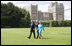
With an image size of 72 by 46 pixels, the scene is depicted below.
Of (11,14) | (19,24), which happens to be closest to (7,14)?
(11,14)

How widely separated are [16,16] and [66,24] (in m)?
14.2

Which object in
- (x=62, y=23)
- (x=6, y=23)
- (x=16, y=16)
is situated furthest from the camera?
(x=62, y=23)

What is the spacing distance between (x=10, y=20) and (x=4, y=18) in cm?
158

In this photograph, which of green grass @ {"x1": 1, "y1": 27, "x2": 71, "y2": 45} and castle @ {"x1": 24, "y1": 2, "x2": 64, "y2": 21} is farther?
castle @ {"x1": 24, "y1": 2, "x2": 64, "y2": 21}

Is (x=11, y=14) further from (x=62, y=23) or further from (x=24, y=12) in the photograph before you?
(x=62, y=23)

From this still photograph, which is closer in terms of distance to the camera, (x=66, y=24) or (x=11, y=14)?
(x=11, y=14)

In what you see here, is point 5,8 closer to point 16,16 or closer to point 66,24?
point 16,16

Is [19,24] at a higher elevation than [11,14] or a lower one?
lower

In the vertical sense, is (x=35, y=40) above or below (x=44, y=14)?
above

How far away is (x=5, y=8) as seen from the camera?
35.2m

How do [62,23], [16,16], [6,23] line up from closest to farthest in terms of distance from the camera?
[16,16] < [6,23] < [62,23]

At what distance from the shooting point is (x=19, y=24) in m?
34.9

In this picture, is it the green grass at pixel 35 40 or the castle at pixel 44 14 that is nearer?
the green grass at pixel 35 40

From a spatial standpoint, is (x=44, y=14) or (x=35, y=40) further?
(x=44, y=14)
